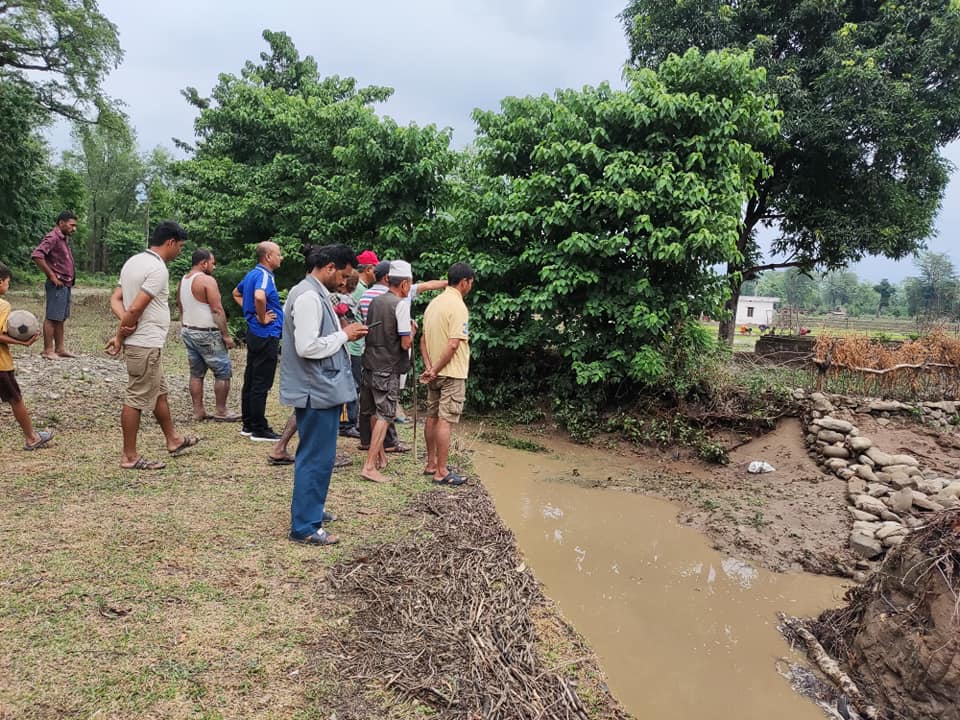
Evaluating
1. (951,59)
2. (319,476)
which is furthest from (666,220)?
(951,59)

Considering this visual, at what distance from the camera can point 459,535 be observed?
4066 mm

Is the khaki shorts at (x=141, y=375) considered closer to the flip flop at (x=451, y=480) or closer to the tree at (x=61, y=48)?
the flip flop at (x=451, y=480)

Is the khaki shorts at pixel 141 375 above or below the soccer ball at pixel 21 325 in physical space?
below

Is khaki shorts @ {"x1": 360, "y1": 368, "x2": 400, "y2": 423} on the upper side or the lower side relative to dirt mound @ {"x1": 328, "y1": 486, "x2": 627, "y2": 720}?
upper

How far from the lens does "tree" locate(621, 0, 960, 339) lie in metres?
12.2

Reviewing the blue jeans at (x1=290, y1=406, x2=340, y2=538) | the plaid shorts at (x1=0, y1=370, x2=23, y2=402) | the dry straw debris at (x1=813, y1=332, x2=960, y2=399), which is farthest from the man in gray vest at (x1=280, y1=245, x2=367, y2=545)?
the dry straw debris at (x1=813, y1=332, x2=960, y2=399)

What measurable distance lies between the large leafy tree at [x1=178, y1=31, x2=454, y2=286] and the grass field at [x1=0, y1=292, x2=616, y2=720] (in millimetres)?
5363

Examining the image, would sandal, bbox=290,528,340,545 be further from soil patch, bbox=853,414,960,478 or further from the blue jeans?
soil patch, bbox=853,414,960,478

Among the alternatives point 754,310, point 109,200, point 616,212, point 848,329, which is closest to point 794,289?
point 754,310

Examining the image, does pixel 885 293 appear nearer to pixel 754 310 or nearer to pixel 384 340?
pixel 754 310

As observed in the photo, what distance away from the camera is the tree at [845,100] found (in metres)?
12.2

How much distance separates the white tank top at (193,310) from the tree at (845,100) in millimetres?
9598

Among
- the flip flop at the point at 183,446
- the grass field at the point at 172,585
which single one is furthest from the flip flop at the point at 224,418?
the flip flop at the point at 183,446

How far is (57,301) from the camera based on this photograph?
6.97 meters
